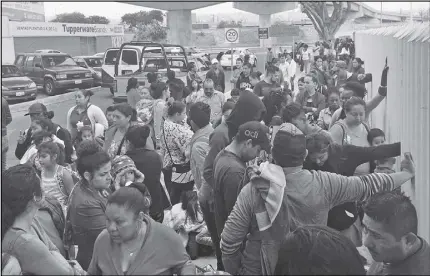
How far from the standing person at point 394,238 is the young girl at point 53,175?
3.08 metres

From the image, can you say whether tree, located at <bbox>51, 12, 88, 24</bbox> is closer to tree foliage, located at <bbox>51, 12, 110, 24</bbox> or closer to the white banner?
tree foliage, located at <bbox>51, 12, 110, 24</bbox>

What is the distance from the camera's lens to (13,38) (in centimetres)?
3562

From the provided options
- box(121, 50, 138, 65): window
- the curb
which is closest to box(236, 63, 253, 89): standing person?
the curb

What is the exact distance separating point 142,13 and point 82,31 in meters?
43.3

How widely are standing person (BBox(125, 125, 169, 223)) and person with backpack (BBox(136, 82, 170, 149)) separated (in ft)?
9.07

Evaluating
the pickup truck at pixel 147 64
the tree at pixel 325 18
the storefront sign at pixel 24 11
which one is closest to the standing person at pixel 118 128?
the pickup truck at pixel 147 64

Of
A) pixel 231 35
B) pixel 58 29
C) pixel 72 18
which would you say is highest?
pixel 72 18

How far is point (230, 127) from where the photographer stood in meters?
5.29

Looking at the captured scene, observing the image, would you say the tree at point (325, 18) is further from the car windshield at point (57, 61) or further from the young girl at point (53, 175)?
the young girl at point (53, 175)

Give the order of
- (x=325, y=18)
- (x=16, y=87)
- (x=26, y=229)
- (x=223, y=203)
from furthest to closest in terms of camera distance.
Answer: (x=325, y=18) → (x=16, y=87) → (x=223, y=203) → (x=26, y=229)

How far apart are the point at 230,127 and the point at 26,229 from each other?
7.90 ft

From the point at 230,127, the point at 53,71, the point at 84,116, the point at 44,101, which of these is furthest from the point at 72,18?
the point at 230,127

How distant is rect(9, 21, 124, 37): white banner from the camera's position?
120ft

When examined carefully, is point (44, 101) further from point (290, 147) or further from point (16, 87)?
point (290, 147)
